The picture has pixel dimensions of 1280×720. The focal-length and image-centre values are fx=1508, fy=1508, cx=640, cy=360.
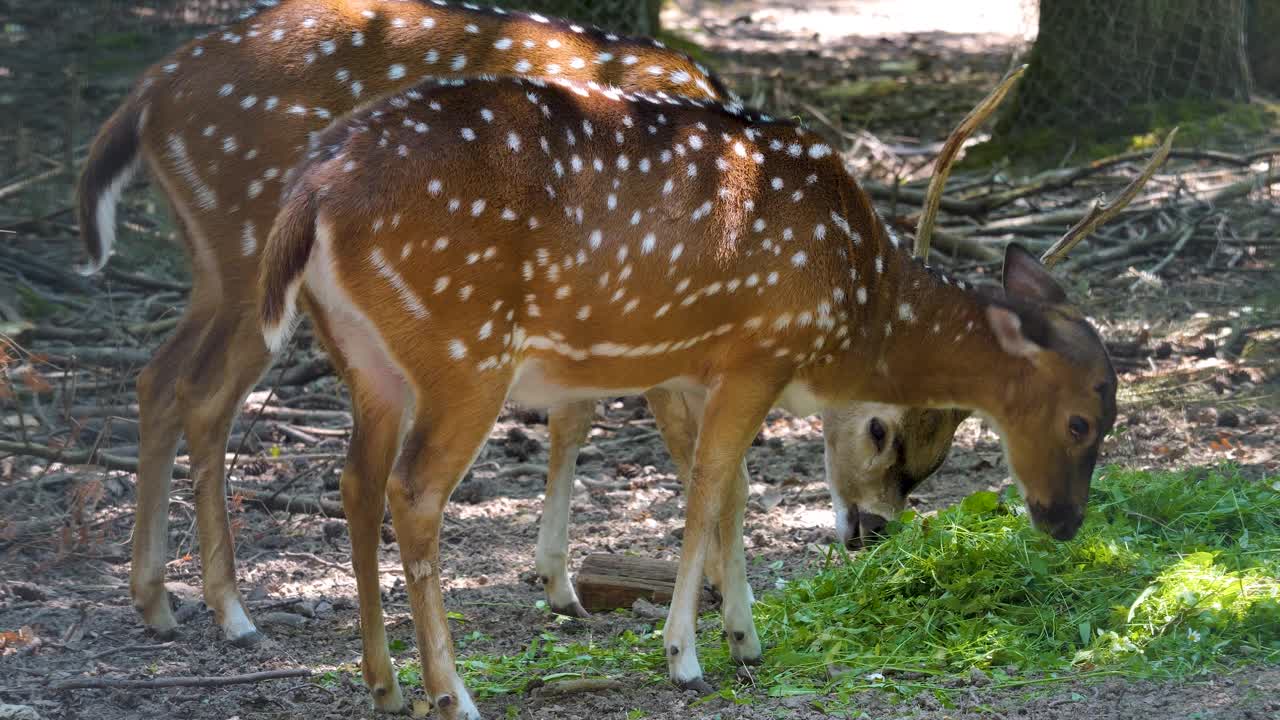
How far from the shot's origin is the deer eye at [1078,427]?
16.9 ft

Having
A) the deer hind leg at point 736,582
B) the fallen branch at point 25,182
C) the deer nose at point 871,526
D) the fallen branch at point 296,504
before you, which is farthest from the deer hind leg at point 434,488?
the fallen branch at point 25,182

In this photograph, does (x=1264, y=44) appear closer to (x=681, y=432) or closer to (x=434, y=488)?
(x=681, y=432)

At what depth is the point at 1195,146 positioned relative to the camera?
988 cm

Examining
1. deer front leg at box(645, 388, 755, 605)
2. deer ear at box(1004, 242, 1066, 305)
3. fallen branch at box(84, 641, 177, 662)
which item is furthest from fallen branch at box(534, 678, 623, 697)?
deer ear at box(1004, 242, 1066, 305)

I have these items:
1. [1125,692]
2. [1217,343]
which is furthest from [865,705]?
[1217,343]

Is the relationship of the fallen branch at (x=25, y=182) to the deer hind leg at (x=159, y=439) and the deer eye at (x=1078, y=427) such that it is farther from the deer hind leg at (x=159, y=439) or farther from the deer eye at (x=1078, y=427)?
the deer eye at (x=1078, y=427)

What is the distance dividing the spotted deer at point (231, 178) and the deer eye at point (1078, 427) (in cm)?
57

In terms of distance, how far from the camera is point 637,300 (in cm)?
454

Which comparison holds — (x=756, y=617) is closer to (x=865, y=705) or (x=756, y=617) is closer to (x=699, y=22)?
(x=865, y=705)

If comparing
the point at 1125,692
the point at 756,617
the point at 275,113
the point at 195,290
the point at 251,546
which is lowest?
the point at 251,546

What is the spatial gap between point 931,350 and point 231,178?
2476 millimetres

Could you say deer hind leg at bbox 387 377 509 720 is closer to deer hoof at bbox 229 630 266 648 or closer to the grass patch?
deer hoof at bbox 229 630 266 648

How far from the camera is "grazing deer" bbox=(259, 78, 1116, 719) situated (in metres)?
4.23

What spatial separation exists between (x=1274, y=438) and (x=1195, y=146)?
3509 millimetres
